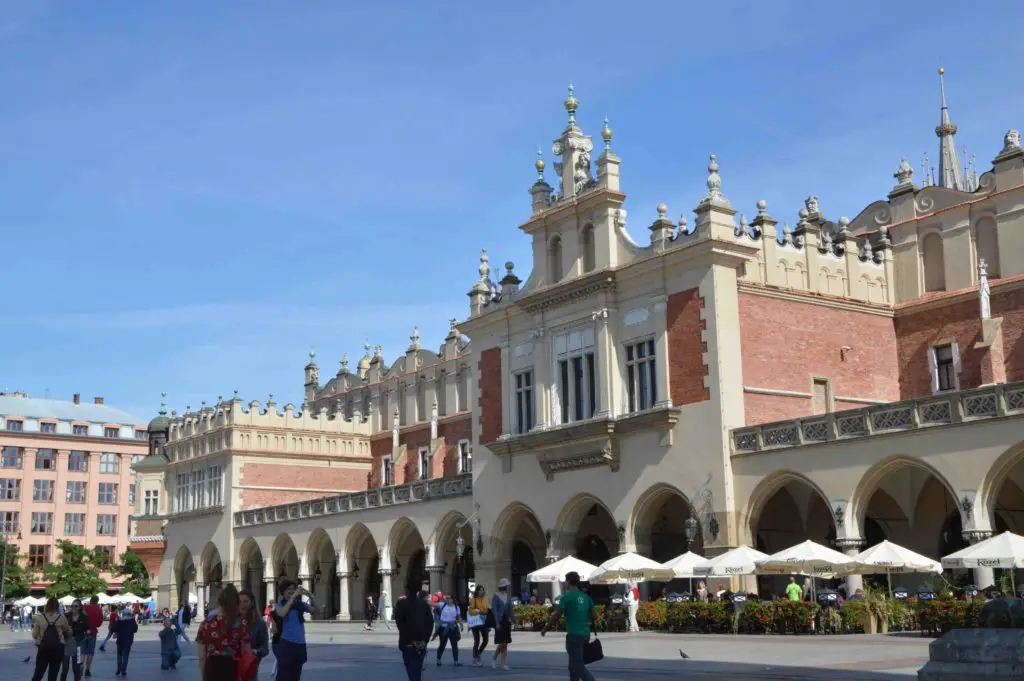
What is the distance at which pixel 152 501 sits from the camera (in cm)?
7400

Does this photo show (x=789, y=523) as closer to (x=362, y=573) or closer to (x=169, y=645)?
(x=169, y=645)

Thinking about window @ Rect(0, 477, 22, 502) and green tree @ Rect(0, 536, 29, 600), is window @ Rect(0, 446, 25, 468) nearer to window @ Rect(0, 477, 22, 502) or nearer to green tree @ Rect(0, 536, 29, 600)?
window @ Rect(0, 477, 22, 502)

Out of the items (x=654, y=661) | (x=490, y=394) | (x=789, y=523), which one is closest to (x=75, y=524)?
(x=490, y=394)

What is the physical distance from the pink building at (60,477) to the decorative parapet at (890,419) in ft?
261

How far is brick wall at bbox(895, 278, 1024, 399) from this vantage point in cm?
3869

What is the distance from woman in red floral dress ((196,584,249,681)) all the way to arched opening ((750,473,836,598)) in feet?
88.4

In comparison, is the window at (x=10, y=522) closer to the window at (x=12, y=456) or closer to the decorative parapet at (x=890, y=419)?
the window at (x=12, y=456)

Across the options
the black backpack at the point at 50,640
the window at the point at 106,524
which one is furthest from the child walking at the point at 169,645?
the window at the point at 106,524

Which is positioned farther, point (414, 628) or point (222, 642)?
point (414, 628)

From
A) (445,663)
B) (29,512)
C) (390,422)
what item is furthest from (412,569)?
(29,512)

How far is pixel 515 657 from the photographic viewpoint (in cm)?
2564

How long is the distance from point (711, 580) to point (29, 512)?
83.4 metres

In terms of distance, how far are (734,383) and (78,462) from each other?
86.0 meters

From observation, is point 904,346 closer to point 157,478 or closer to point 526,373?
point 526,373
